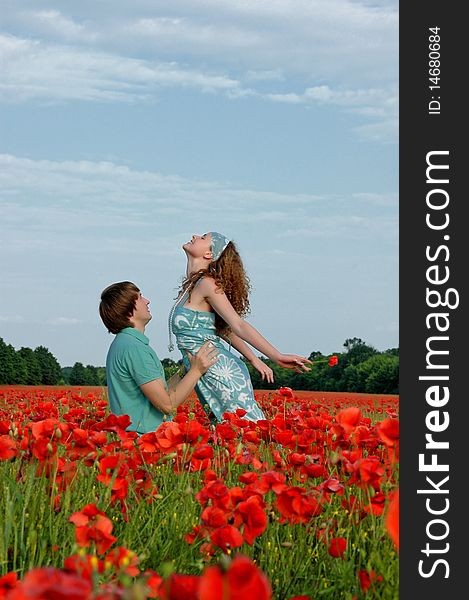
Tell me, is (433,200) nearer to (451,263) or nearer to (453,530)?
(451,263)

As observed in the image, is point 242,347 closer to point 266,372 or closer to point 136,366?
point 266,372

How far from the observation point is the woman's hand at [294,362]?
5.14 m

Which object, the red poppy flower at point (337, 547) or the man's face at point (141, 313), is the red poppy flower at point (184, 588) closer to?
the red poppy flower at point (337, 547)

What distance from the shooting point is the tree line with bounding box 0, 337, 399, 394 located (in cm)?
1624

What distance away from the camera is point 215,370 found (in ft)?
19.7

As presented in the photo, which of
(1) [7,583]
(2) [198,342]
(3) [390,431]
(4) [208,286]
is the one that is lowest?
(1) [7,583]

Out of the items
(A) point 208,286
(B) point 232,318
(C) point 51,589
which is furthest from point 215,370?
(C) point 51,589

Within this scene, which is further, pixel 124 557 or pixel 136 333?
pixel 136 333

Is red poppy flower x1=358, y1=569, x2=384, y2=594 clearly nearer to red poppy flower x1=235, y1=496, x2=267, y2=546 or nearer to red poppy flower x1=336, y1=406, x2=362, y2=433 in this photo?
red poppy flower x1=235, y1=496, x2=267, y2=546

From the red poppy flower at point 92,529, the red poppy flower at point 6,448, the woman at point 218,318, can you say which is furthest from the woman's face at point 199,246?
the red poppy flower at point 92,529

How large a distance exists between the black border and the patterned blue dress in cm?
403

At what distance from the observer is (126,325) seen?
5.36m

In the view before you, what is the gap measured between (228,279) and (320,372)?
37.8ft

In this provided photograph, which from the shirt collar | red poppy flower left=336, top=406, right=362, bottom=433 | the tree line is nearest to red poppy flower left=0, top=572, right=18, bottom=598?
red poppy flower left=336, top=406, right=362, bottom=433
